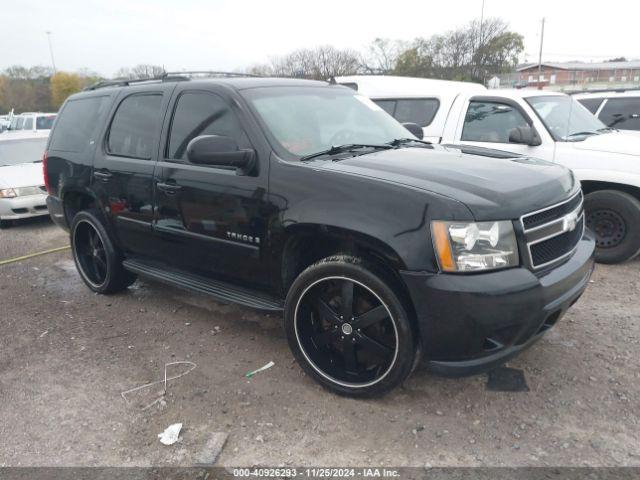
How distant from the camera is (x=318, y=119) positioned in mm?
3584

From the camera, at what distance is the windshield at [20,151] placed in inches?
346

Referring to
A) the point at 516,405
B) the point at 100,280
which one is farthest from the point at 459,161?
the point at 100,280

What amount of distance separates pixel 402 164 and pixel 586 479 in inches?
74.0

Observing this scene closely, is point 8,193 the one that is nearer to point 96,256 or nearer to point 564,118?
point 96,256

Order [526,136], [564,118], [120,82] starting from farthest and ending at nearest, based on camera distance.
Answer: [564,118] < [526,136] < [120,82]

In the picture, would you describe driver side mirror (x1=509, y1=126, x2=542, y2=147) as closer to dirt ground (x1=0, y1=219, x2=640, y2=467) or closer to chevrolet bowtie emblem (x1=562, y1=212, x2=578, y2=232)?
dirt ground (x1=0, y1=219, x2=640, y2=467)

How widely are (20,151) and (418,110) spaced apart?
7.22m

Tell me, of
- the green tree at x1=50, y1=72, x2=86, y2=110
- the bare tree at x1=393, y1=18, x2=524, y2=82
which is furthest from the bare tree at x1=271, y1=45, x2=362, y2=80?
the green tree at x1=50, y1=72, x2=86, y2=110

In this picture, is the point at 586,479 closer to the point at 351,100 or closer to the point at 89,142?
the point at 351,100

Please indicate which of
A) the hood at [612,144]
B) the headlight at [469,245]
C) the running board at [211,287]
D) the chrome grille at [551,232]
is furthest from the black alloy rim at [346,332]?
the hood at [612,144]

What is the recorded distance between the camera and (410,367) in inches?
108

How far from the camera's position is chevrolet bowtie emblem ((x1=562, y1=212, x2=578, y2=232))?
2.83 meters

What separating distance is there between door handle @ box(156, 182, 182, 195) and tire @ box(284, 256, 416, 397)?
127 centimetres

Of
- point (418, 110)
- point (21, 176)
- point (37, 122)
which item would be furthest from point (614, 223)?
point (37, 122)
